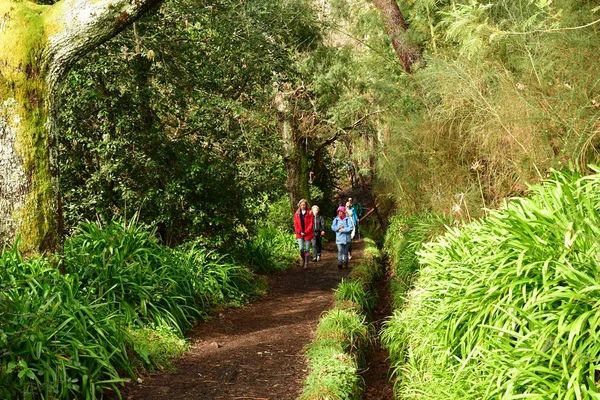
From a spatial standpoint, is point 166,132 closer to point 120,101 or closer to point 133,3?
point 120,101

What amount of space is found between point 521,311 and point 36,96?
16.9 feet

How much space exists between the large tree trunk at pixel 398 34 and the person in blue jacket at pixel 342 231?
12.0 ft

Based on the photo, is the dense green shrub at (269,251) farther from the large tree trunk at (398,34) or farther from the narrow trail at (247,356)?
the large tree trunk at (398,34)

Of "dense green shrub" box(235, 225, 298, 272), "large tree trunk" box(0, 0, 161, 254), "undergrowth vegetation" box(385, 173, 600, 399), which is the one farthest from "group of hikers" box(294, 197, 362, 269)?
"large tree trunk" box(0, 0, 161, 254)

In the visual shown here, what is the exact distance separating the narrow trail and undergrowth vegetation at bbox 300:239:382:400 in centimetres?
24

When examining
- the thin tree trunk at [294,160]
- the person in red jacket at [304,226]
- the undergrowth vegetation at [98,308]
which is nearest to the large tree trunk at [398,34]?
the person in red jacket at [304,226]

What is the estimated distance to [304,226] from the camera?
14.8 metres

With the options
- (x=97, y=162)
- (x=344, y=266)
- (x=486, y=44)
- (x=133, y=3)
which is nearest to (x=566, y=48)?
(x=486, y=44)

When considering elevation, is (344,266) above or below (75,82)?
below

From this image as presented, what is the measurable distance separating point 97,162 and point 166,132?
1.28m

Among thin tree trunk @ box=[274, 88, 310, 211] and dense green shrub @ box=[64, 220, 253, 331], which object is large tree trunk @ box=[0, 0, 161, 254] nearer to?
dense green shrub @ box=[64, 220, 253, 331]

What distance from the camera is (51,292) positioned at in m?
5.86

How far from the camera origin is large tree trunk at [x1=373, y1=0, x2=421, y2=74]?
1453 centimetres

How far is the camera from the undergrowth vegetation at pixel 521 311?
3938 millimetres
